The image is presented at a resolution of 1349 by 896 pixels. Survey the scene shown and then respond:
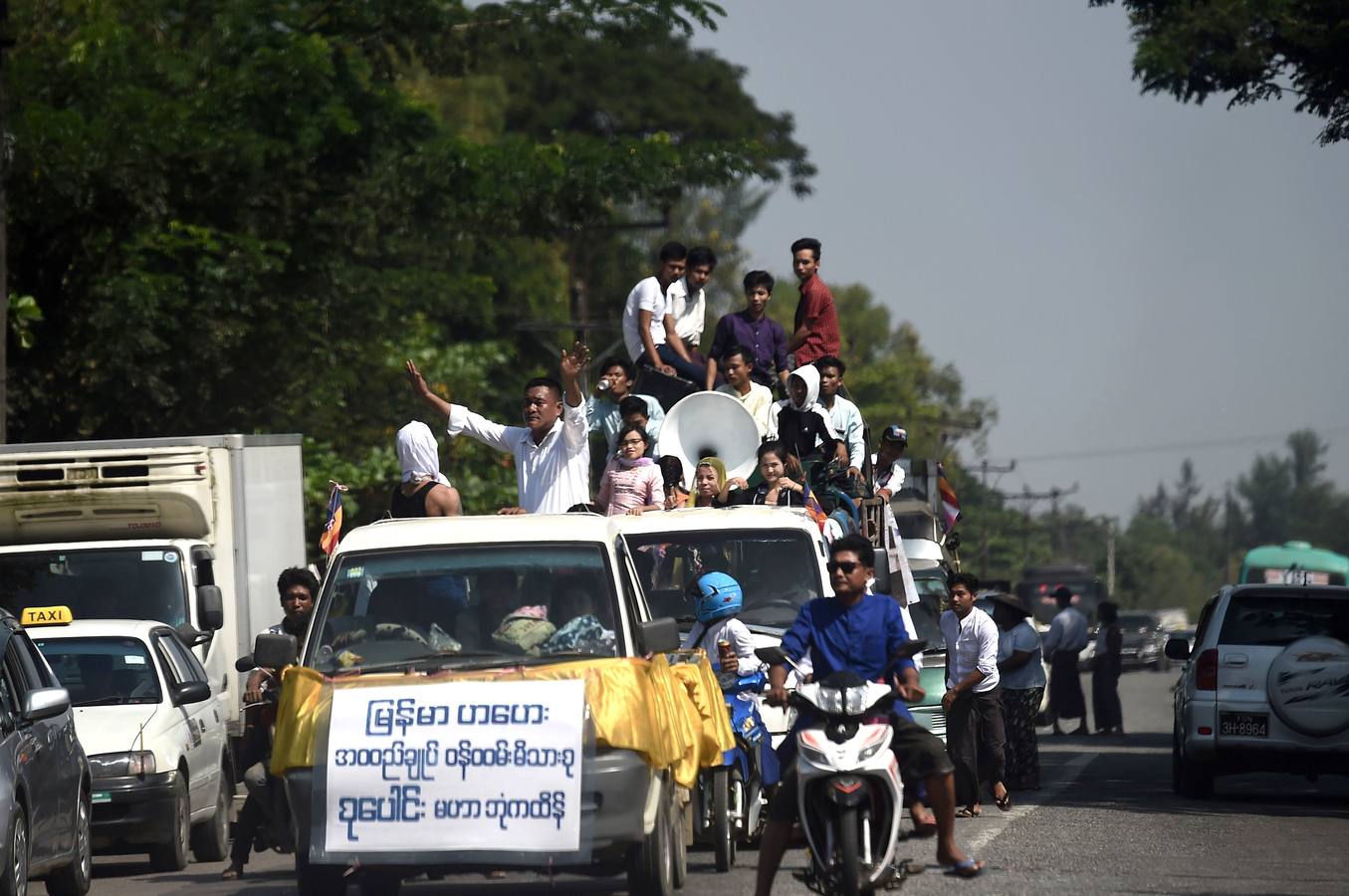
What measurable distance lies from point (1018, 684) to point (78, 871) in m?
8.17

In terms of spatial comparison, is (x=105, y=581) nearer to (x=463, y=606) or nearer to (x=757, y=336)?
(x=757, y=336)

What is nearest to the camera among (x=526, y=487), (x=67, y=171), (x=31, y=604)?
(x=526, y=487)

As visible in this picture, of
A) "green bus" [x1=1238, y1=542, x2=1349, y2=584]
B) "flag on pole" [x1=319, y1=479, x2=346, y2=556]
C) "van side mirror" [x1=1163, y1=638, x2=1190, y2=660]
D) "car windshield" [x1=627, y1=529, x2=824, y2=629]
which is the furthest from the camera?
"green bus" [x1=1238, y1=542, x2=1349, y2=584]

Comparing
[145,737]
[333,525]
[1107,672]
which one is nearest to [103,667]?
[145,737]

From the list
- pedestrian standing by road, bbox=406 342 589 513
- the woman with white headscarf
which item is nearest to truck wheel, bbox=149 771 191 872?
the woman with white headscarf

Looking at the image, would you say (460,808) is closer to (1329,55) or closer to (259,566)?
(259,566)

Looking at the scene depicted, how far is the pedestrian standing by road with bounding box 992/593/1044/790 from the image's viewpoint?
17250 millimetres

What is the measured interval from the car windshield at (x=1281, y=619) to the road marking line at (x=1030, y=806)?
1930 millimetres

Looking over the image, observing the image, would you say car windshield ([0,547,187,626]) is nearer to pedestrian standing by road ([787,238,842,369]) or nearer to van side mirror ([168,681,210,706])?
van side mirror ([168,681,210,706])

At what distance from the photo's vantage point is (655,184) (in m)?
31.3

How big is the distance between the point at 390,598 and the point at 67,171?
1616cm

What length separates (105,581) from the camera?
16.9 m

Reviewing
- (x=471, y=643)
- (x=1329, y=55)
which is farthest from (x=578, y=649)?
(x=1329, y=55)

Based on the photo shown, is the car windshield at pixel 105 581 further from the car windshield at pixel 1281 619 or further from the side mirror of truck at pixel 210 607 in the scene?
the car windshield at pixel 1281 619
